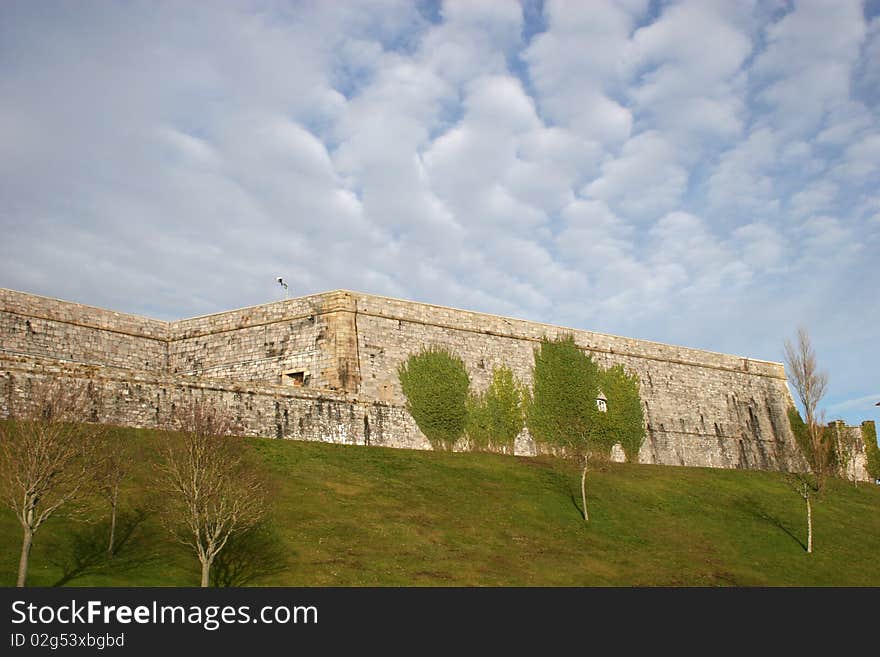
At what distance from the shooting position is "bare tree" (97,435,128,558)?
2467 cm

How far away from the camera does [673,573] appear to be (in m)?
29.3

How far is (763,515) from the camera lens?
40.4m

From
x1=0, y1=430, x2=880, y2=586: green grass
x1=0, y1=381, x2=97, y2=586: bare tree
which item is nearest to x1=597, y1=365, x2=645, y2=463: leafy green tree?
x1=0, y1=430, x2=880, y2=586: green grass

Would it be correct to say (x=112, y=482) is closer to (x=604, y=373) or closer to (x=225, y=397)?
(x=225, y=397)

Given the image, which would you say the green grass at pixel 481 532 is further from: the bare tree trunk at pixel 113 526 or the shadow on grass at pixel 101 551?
the bare tree trunk at pixel 113 526

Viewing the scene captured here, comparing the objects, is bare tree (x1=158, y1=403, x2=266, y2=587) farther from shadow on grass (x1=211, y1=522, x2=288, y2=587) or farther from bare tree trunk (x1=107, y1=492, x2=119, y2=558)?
bare tree trunk (x1=107, y1=492, x2=119, y2=558)

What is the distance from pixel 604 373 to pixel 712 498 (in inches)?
504

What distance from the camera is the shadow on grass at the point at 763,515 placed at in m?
37.5

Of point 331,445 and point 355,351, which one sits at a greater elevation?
point 355,351

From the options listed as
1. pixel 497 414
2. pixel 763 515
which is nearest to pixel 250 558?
pixel 497 414

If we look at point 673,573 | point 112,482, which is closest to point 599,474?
point 673,573

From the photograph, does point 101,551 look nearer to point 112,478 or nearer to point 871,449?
point 112,478

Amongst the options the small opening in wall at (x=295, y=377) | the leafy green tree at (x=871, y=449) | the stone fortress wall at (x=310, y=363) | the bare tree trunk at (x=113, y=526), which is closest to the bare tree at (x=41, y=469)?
the bare tree trunk at (x=113, y=526)
